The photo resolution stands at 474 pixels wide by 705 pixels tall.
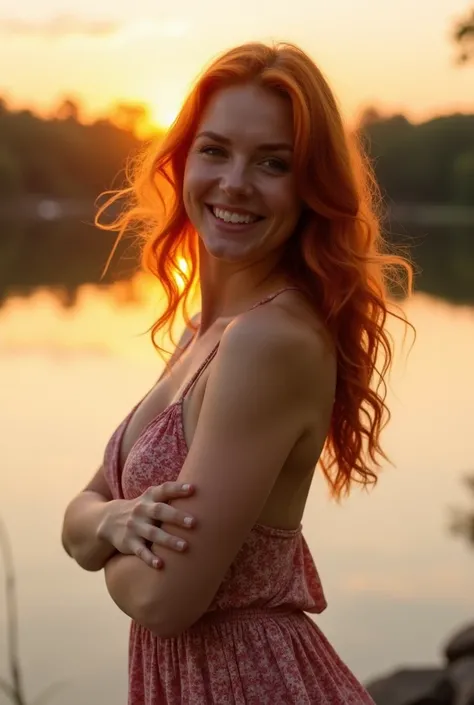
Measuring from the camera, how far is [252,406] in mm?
1917

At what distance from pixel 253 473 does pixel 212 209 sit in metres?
0.51

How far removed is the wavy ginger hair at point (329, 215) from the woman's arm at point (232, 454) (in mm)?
192

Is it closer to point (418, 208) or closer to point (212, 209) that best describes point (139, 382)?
point (212, 209)

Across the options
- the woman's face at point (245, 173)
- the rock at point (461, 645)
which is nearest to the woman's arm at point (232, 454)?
the woman's face at point (245, 173)

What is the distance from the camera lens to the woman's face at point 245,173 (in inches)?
81.7

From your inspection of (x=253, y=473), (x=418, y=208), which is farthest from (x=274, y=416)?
(x=418, y=208)

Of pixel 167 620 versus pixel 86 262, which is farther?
pixel 86 262

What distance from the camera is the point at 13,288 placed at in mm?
25031

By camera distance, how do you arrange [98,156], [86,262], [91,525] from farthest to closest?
[98,156]
[86,262]
[91,525]

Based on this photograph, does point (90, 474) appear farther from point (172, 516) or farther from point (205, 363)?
Answer: point (172, 516)

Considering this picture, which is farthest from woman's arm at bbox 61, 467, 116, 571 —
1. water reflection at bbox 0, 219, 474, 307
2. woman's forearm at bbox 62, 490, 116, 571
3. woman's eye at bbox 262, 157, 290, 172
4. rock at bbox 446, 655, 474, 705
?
water reflection at bbox 0, 219, 474, 307

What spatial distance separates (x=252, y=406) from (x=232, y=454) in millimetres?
79

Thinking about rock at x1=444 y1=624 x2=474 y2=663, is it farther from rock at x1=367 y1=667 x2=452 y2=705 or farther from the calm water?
the calm water

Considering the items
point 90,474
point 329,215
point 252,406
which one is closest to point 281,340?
point 252,406
